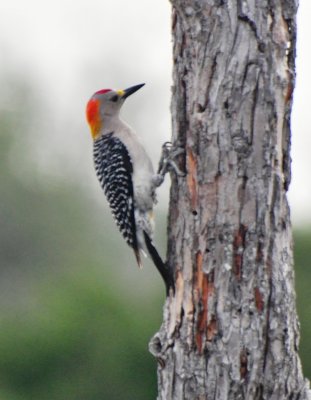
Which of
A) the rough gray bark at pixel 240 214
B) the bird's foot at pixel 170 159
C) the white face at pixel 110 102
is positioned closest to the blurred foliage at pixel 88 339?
the white face at pixel 110 102

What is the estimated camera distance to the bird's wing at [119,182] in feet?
31.7

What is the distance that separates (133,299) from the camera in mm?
20141

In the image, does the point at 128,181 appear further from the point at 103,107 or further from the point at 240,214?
the point at 240,214

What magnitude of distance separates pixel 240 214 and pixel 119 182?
207 centimetres

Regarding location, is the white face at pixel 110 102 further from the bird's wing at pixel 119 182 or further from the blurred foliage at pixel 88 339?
the blurred foliage at pixel 88 339

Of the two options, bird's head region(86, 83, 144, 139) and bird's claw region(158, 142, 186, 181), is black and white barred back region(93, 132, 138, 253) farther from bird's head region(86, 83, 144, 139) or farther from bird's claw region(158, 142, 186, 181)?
bird's claw region(158, 142, 186, 181)

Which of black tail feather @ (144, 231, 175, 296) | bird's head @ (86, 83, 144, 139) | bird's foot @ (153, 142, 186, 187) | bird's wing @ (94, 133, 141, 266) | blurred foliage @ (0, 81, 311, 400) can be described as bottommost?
blurred foliage @ (0, 81, 311, 400)

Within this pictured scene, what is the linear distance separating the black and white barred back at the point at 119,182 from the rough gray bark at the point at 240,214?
5.15 ft

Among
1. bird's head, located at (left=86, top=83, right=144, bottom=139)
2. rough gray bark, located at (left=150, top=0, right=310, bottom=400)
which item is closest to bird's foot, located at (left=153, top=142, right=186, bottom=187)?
rough gray bark, located at (left=150, top=0, right=310, bottom=400)

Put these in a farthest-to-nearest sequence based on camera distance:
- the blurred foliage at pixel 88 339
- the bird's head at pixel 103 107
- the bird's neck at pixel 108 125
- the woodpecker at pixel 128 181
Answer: the blurred foliage at pixel 88 339
the bird's head at pixel 103 107
the bird's neck at pixel 108 125
the woodpecker at pixel 128 181

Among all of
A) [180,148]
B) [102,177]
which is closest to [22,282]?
[102,177]

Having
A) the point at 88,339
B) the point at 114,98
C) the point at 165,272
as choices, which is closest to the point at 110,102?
the point at 114,98

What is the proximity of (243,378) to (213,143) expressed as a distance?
140 cm

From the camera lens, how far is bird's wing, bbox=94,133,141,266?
31.7 feet
